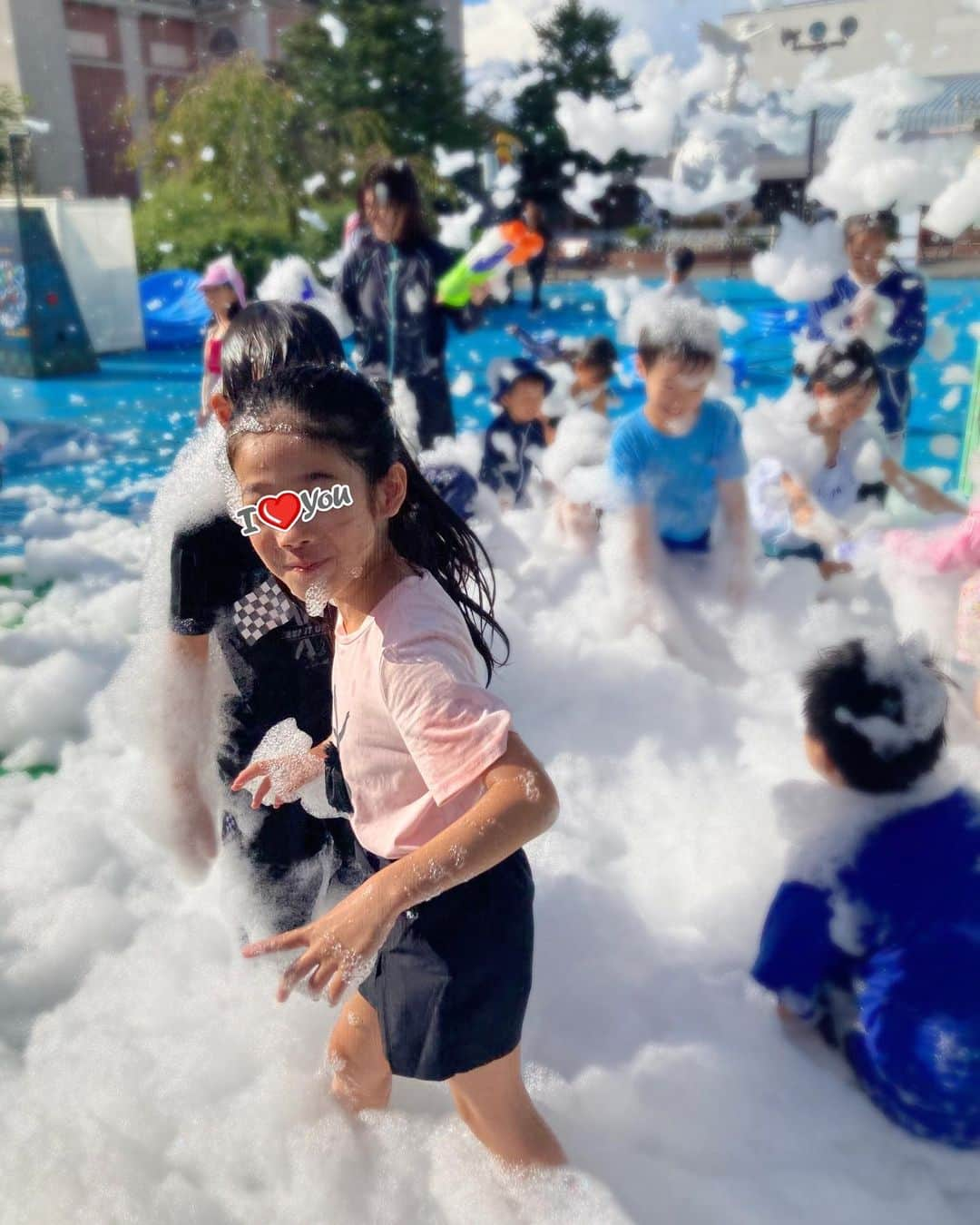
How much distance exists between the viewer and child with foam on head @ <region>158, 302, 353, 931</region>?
4.81 ft

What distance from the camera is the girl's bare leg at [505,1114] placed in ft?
4.25

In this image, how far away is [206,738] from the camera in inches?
65.1

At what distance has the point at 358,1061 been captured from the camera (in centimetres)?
150

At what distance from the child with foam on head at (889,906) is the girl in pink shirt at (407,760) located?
50cm

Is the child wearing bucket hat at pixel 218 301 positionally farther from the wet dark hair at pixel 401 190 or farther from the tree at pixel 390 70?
the tree at pixel 390 70

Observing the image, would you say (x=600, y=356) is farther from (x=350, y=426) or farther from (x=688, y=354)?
(x=350, y=426)

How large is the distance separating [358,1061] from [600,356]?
3766mm

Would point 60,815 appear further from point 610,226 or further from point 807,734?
point 610,226

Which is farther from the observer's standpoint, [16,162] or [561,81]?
[561,81]

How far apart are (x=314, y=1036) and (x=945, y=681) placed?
119cm

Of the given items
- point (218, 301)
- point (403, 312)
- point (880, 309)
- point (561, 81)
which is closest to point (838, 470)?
point (880, 309)

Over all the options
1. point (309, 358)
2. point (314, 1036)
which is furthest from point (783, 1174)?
point (309, 358)

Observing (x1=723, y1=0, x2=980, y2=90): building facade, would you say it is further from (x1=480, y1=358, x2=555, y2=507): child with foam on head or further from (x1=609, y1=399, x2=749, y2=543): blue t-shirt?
(x1=609, y1=399, x2=749, y2=543): blue t-shirt

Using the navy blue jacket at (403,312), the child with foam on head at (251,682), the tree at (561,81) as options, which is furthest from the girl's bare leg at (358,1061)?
the tree at (561,81)
